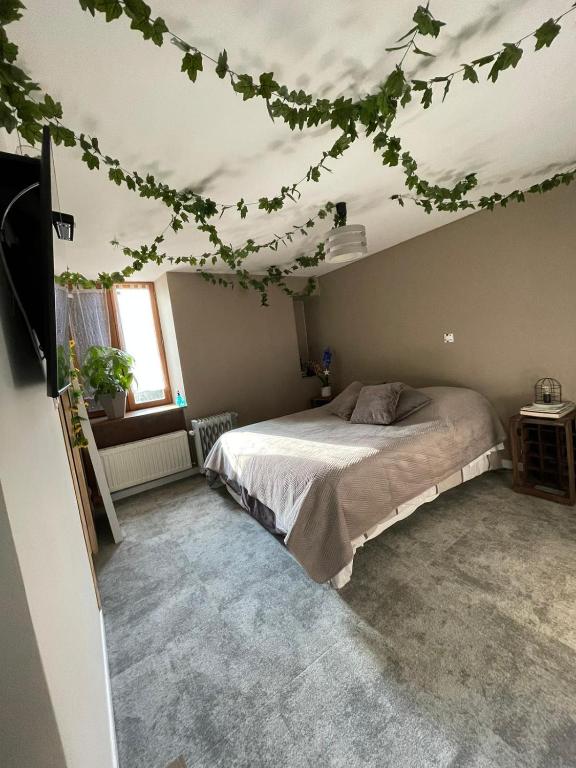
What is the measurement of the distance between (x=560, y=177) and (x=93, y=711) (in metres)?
3.79

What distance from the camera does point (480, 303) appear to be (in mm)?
3057

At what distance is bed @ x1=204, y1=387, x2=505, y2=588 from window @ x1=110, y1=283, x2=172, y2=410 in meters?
1.38

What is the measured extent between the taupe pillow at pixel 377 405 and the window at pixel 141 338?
244cm

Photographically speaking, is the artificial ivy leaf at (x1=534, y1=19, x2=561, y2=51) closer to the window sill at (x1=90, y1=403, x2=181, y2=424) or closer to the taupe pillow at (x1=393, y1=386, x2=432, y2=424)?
the taupe pillow at (x1=393, y1=386, x2=432, y2=424)

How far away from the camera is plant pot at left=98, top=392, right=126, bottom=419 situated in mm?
3391

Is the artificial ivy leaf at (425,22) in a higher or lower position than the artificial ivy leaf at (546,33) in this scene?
higher

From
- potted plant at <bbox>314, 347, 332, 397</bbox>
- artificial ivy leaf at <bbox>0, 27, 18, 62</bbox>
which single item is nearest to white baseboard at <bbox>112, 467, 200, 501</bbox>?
potted plant at <bbox>314, 347, 332, 397</bbox>

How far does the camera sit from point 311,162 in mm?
1769

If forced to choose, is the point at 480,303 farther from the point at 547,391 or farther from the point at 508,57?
the point at 508,57

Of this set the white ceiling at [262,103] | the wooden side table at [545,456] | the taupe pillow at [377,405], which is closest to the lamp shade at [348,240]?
the white ceiling at [262,103]

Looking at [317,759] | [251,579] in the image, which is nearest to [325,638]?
[317,759]

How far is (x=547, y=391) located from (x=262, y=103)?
9.76 ft

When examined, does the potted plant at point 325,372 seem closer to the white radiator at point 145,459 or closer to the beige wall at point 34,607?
the white radiator at point 145,459

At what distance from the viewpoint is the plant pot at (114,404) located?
3.39 meters
